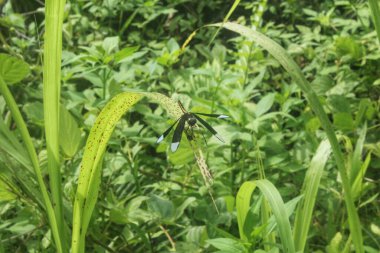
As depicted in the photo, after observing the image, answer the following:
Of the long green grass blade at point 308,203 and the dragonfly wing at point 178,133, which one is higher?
the dragonfly wing at point 178,133

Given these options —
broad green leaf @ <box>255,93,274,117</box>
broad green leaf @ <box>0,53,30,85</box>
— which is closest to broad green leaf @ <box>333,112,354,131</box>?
broad green leaf @ <box>255,93,274,117</box>

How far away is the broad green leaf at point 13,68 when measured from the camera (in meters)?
1.26

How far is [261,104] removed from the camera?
1.40 meters

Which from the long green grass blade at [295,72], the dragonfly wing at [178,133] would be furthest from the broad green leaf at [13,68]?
the dragonfly wing at [178,133]

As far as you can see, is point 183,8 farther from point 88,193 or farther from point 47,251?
point 88,193

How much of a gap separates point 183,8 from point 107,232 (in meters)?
1.68

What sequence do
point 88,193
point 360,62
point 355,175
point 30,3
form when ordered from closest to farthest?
point 88,193 → point 355,175 → point 360,62 → point 30,3

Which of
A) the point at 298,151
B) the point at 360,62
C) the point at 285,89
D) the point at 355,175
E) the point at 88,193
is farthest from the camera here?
the point at 360,62

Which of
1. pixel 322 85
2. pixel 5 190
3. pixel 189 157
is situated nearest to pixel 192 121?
pixel 5 190

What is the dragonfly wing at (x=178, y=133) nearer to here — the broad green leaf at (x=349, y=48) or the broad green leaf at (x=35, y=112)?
the broad green leaf at (x=35, y=112)

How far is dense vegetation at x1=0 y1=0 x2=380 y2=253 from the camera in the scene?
33.4 inches

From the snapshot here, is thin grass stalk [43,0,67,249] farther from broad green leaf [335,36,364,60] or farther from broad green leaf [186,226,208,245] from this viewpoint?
broad green leaf [335,36,364,60]

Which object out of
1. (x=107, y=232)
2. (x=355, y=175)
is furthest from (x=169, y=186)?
(x=355, y=175)

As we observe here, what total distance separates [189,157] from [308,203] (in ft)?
1.20
